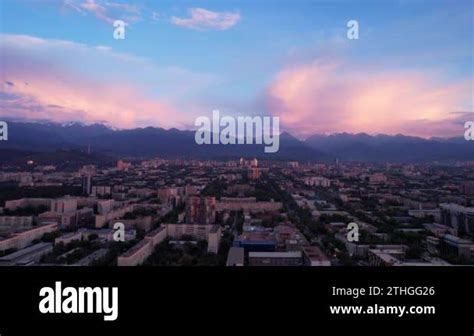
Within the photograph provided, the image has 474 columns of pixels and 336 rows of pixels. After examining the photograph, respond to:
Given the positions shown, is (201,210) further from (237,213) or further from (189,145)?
(189,145)

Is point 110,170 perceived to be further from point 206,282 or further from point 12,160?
point 206,282

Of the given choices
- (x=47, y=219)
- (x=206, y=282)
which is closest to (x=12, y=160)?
(x=47, y=219)

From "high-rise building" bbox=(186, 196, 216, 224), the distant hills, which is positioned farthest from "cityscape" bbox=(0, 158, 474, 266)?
the distant hills

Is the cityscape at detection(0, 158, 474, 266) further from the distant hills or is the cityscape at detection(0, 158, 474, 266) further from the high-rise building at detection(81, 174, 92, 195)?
the distant hills

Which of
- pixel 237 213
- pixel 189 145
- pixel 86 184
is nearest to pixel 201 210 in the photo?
pixel 237 213

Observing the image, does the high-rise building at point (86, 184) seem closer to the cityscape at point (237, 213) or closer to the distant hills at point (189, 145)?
the cityscape at point (237, 213)

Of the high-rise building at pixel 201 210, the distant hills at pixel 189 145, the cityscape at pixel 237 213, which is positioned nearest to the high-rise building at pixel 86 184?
the cityscape at pixel 237 213
